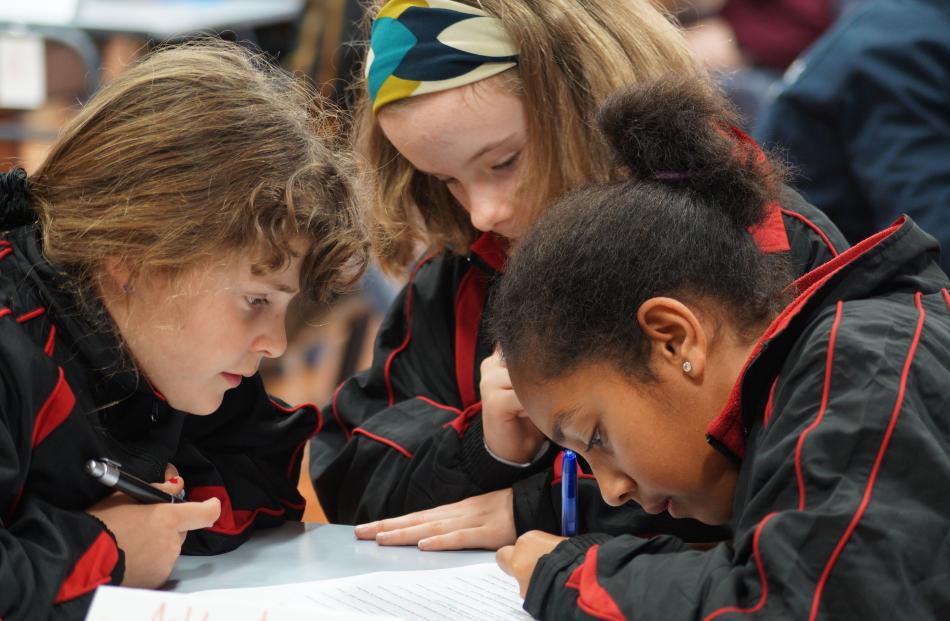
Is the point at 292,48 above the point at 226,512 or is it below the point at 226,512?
below

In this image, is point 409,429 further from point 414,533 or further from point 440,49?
point 440,49

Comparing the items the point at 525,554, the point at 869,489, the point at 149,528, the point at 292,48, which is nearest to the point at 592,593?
the point at 525,554

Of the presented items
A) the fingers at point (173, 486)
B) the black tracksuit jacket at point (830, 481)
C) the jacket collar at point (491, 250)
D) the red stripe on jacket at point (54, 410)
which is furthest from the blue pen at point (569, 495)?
the red stripe on jacket at point (54, 410)

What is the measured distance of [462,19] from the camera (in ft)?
5.20

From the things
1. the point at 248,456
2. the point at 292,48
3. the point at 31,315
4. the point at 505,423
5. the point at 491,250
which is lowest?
the point at 292,48

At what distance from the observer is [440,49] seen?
1582 mm

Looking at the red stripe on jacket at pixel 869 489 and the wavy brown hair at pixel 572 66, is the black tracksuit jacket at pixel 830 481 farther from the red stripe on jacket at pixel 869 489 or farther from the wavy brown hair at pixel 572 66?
the wavy brown hair at pixel 572 66

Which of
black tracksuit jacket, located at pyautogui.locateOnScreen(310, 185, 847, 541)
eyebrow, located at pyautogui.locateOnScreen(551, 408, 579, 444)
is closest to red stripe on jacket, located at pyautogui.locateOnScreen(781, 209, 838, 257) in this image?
black tracksuit jacket, located at pyautogui.locateOnScreen(310, 185, 847, 541)

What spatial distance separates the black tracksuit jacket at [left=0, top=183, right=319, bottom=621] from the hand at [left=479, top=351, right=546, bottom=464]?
28cm

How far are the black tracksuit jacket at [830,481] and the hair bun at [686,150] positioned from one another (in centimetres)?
13

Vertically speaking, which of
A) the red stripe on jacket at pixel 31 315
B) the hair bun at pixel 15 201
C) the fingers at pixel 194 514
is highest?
the hair bun at pixel 15 201

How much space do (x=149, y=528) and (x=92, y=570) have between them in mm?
102

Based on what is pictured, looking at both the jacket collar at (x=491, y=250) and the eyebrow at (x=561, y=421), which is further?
the jacket collar at (x=491, y=250)

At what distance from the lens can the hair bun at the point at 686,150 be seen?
128 cm
